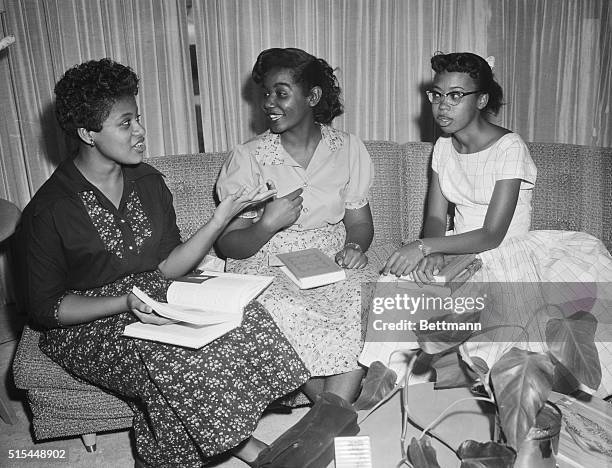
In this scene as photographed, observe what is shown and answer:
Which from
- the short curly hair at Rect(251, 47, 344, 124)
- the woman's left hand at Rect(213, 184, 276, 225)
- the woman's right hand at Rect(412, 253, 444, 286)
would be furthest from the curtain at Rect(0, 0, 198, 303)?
the woman's right hand at Rect(412, 253, 444, 286)

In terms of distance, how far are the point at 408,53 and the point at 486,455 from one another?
268cm

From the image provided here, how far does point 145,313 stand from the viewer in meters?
1.84

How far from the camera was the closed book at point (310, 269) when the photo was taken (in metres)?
2.15

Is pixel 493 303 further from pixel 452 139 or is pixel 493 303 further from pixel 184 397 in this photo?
pixel 184 397

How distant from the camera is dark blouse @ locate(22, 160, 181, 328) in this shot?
6.38 ft

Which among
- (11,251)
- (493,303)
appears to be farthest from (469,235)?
(11,251)

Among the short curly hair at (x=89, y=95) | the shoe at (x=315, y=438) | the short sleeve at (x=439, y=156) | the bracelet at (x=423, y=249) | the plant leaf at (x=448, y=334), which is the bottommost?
the shoe at (x=315, y=438)

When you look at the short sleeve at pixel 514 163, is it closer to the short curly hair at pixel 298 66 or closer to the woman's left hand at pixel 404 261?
the woman's left hand at pixel 404 261

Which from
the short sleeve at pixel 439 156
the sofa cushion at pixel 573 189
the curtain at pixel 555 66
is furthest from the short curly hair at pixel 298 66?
the curtain at pixel 555 66

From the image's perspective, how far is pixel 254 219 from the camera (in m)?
2.51

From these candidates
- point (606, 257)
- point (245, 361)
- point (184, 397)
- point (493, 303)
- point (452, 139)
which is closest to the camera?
point (184, 397)

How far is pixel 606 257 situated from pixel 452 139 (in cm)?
78

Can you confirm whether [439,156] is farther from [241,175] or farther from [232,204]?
[232,204]

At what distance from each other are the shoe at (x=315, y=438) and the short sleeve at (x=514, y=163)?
124 centimetres
